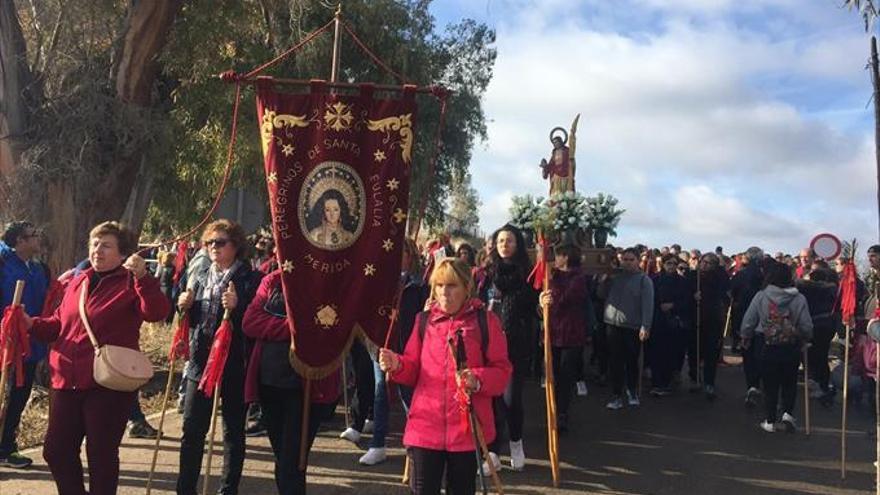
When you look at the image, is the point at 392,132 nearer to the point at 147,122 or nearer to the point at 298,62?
the point at 147,122

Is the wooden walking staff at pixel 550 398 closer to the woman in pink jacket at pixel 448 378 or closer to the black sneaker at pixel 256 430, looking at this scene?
the woman in pink jacket at pixel 448 378

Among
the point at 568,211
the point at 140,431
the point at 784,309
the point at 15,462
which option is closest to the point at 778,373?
the point at 784,309

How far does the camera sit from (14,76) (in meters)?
9.46

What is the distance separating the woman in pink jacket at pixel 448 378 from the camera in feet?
13.4

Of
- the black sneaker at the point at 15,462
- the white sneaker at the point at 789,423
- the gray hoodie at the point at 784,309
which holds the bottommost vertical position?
the black sneaker at the point at 15,462

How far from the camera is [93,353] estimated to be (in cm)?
452

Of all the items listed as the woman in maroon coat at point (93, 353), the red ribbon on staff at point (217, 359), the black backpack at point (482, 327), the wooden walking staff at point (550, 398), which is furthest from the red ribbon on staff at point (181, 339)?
the wooden walking staff at point (550, 398)

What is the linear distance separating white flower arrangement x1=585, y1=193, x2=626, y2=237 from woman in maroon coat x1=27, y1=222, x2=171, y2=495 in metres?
7.82

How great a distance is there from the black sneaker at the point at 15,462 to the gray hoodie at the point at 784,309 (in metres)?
7.23

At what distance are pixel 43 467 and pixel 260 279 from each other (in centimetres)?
282

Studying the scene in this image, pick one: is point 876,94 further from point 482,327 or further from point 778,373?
point 482,327

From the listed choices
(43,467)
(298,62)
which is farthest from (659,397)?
(298,62)

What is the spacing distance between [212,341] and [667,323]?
23.4ft

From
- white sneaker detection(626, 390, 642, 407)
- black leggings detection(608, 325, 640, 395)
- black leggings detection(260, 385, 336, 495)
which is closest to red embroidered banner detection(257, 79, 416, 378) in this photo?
black leggings detection(260, 385, 336, 495)
